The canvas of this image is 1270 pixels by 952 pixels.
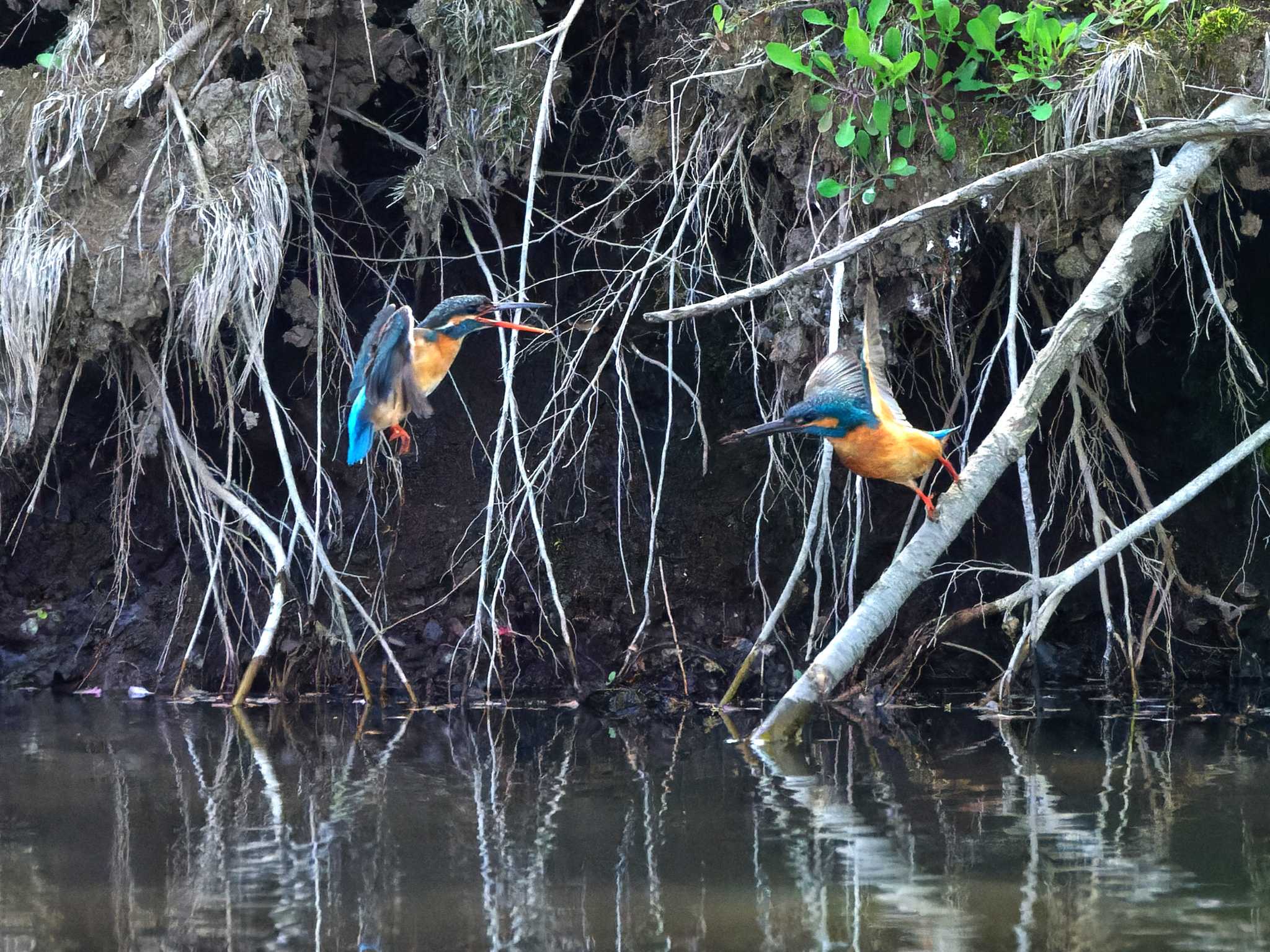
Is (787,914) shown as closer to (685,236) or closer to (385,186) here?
(685,236)

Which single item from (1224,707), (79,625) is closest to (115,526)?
(79,625)

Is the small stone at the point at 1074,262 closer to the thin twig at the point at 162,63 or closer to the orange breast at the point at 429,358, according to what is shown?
the orange breast at the point at 429,358

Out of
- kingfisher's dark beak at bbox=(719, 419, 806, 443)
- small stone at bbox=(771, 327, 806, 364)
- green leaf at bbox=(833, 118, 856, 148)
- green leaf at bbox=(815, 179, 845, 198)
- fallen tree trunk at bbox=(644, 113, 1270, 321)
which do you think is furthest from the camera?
small stone at bbox=(771, 327, 806, 364)

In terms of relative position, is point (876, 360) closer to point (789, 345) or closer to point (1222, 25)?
point (789, 345)

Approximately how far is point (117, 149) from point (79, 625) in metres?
2.31

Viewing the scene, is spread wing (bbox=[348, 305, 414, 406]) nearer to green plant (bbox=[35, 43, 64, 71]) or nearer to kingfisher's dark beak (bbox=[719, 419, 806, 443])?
kingfisher's dark beak (bbox=[719, 419, 806, 443])

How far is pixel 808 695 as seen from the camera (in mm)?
3973

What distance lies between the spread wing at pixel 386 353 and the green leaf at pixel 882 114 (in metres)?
1.70

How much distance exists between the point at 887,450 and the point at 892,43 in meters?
1.43

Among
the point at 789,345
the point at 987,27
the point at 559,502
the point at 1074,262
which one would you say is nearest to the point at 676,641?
the point at 559,502

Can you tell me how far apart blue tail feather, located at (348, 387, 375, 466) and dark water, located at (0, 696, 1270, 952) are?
3.16ft

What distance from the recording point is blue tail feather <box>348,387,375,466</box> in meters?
4.24

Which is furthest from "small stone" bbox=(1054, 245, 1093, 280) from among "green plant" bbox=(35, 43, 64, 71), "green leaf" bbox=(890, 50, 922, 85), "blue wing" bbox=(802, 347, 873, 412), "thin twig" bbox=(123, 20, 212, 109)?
"green plant" bbox=(35, 43, 64, 71)

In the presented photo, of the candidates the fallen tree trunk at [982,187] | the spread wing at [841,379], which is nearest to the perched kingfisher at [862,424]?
the spread wing at [841,379]
